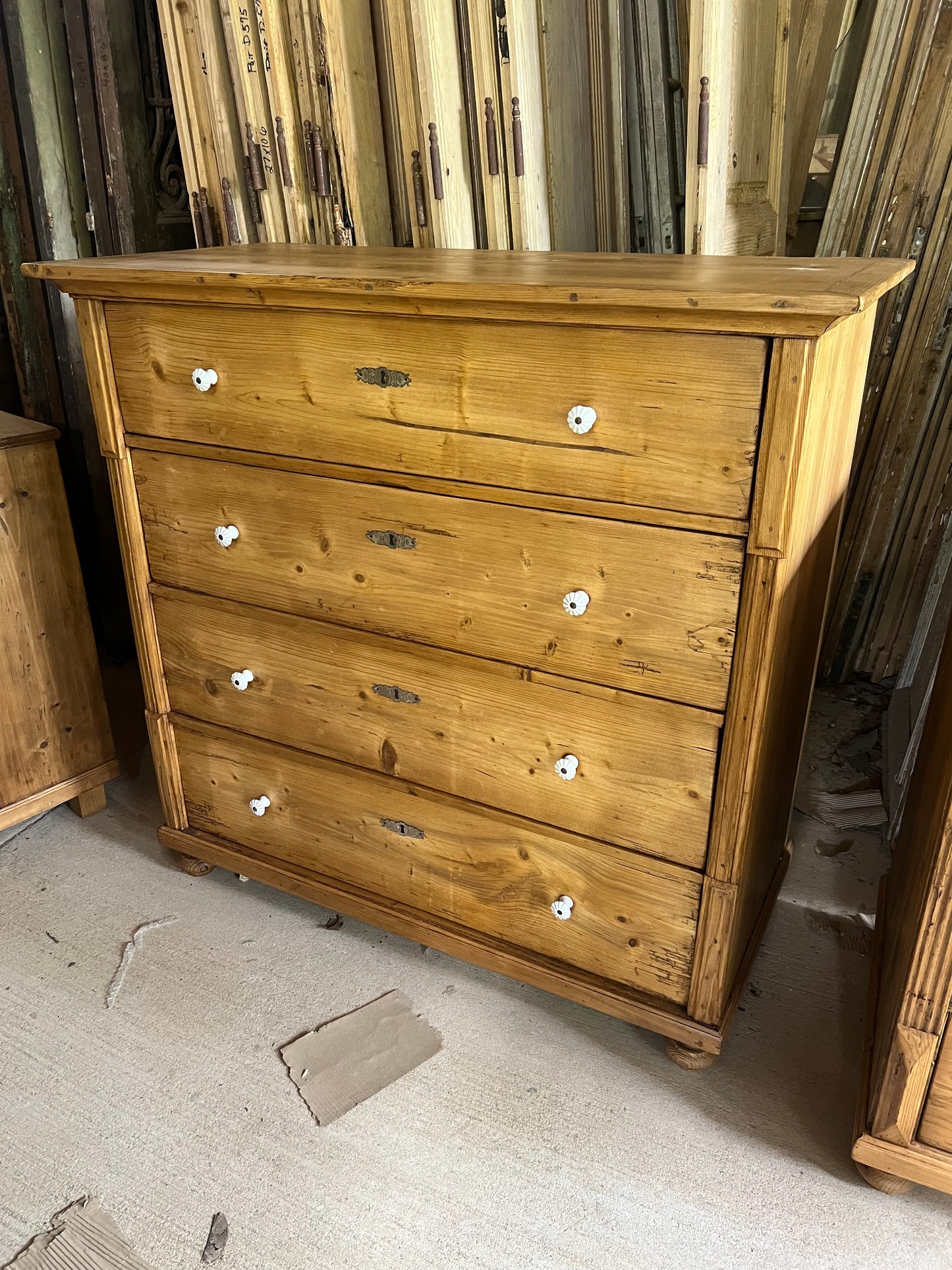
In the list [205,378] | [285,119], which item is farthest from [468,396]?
[285,119]

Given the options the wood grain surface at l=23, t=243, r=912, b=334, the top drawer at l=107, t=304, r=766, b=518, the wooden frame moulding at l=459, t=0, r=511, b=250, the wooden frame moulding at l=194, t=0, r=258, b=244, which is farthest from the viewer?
the wooden frame moulding at l=194, t=0, r=258, b=244

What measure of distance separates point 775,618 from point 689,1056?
85cm

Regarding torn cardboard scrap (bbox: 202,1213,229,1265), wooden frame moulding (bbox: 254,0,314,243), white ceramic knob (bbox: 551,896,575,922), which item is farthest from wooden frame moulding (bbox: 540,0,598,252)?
torn cardboard scrap (bbox: 202,1213,229,1265)

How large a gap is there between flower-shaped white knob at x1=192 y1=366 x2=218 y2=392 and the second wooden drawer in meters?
0.43

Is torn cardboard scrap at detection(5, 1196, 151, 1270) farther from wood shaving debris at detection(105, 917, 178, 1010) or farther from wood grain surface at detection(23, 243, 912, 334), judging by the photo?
wood grain surface at detection(23, 243, 912, 334)

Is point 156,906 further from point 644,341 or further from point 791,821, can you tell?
point 644,341

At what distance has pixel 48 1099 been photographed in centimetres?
171

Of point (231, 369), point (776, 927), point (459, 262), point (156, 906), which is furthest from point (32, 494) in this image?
point (776, 927)

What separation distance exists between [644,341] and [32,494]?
150 cm

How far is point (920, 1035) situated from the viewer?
1378mm

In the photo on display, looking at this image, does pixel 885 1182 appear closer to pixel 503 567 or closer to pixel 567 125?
pixel 503 567

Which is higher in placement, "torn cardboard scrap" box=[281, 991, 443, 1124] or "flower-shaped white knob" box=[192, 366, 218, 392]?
"flower-shaped white knob" box=[192, 366, 218, 392]

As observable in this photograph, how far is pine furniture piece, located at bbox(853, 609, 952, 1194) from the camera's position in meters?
1.33

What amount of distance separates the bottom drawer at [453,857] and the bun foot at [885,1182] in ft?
1.24
